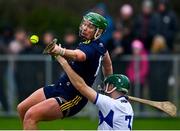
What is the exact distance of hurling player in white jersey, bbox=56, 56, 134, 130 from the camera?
11.3 m

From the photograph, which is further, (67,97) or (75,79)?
(67,97)

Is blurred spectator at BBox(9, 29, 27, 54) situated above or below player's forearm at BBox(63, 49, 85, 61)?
below

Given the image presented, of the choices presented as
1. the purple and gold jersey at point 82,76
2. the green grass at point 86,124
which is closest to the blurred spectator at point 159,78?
the green grass at point 86,124

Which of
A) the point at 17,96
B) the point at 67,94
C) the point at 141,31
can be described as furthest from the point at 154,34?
the point at 67,94

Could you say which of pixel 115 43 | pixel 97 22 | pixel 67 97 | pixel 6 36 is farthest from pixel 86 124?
pixel 97 22

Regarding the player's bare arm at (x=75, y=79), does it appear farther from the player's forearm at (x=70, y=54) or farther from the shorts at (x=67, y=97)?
the shorts at (x=67, y=97)

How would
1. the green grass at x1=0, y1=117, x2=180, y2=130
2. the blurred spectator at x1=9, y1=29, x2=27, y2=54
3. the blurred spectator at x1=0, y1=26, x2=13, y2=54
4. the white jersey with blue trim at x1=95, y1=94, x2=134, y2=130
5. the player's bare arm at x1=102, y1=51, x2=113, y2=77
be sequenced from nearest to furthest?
the white jersey with blue trim at x1=95, y1=94, x2=134, y2=130
the player's bare arm at x1=102, y1=51, x2=113, y2=77
the green grass at x1=0, y1=117, x2=180, y2=130
the blurred spectator at x1=9, y1=29, x2=27, y2=54
the blurred spectator at x1=0, y1=26, x2=13, y2=54

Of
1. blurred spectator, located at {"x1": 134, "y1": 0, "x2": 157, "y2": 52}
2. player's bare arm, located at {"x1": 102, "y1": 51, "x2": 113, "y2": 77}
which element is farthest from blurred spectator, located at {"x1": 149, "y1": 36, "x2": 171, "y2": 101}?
player's bare arm, located at {"x1": 102, "y1": 51, "x2": 113, "y2": 77}

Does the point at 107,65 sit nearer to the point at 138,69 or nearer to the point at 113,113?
the point at 113,113

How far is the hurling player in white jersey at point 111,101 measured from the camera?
36.9 feet

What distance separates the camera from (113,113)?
37.0ft

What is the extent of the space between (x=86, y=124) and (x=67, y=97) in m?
5.62

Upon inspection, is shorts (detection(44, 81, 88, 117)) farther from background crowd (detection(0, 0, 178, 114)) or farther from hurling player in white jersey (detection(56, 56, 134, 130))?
background crowd (detection(0, 0, 178, 114))

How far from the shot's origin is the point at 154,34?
1973 centimetres
